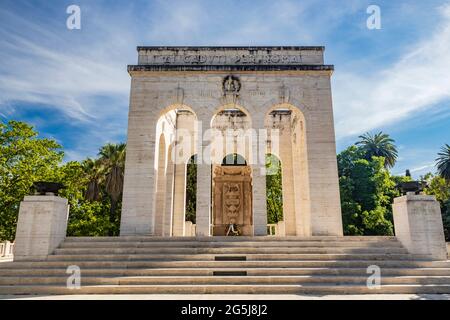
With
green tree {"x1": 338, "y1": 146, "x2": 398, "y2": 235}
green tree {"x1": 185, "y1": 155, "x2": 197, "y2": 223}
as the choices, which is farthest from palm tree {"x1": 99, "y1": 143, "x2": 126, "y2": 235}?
green tree {"x1": 338, "y1": 146, "x2": 398, "y2": 235}

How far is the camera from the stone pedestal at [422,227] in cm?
1187

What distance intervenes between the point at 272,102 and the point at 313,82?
2762 millimetres

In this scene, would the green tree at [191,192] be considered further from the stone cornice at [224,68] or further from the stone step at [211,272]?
the stone step at [211,272]

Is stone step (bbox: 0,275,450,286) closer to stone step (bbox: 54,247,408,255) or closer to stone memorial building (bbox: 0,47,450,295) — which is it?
stone memorial building (bbox: 0,47,450,295)

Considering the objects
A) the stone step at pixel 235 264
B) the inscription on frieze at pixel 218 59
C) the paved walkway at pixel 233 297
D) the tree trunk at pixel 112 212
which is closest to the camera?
the paved walkway at pixel 233 297

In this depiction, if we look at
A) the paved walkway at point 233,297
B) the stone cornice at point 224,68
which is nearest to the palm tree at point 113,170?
the stone cornice at point 224,68

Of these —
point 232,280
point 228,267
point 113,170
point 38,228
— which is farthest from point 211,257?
point 113,170

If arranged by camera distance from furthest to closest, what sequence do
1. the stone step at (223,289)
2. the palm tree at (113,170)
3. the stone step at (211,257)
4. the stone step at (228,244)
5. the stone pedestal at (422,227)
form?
1. the palm tree at (113,170)
2. the stone step at (228,244)
3. the stone pedestal at (422,227)
4. the stone step at (211,257)
5. the stone step at (223,289)

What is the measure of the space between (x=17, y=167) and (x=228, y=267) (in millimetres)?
21759

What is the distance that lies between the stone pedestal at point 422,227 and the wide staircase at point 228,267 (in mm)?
618

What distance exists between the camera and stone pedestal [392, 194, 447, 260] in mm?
11867

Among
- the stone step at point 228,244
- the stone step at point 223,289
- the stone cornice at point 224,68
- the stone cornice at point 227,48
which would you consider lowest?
the stone step at point 223,289
